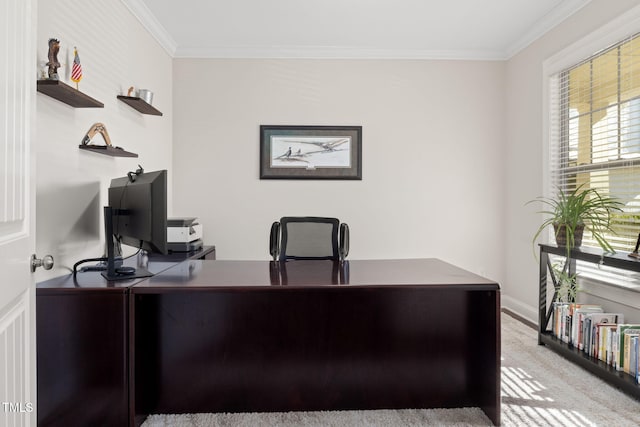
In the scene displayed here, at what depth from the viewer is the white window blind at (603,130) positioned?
8.38 ft

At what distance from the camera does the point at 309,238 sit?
2.76 meters

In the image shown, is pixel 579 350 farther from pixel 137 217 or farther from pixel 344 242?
pixel 137 217

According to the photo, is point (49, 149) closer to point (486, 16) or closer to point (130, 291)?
point (130, 291)

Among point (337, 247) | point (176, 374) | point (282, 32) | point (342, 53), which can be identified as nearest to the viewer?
point (176, 374)

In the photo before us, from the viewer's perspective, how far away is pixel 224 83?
13.1 ft

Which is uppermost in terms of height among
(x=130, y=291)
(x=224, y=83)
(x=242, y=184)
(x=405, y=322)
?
(x=224, y=83)

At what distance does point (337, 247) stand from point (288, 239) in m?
0.35

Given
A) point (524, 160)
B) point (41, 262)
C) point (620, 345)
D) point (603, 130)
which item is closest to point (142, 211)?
point (41, 262)

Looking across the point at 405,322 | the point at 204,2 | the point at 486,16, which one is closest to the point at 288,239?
the point at 405,322

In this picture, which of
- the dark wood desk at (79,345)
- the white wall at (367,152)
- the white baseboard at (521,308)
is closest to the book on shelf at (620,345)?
the white baseboard at (521,308)

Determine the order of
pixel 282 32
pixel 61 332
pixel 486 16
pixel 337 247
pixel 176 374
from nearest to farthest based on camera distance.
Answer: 1. pixel 61 332
2. pixel 176 374
3. pixel 337 247
4. pixel 486 16
5. pixel 282 32

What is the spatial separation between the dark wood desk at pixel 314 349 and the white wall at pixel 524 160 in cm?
197

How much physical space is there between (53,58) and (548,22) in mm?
3628

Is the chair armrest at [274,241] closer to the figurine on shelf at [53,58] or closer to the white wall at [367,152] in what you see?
the white wall at [367,152]
